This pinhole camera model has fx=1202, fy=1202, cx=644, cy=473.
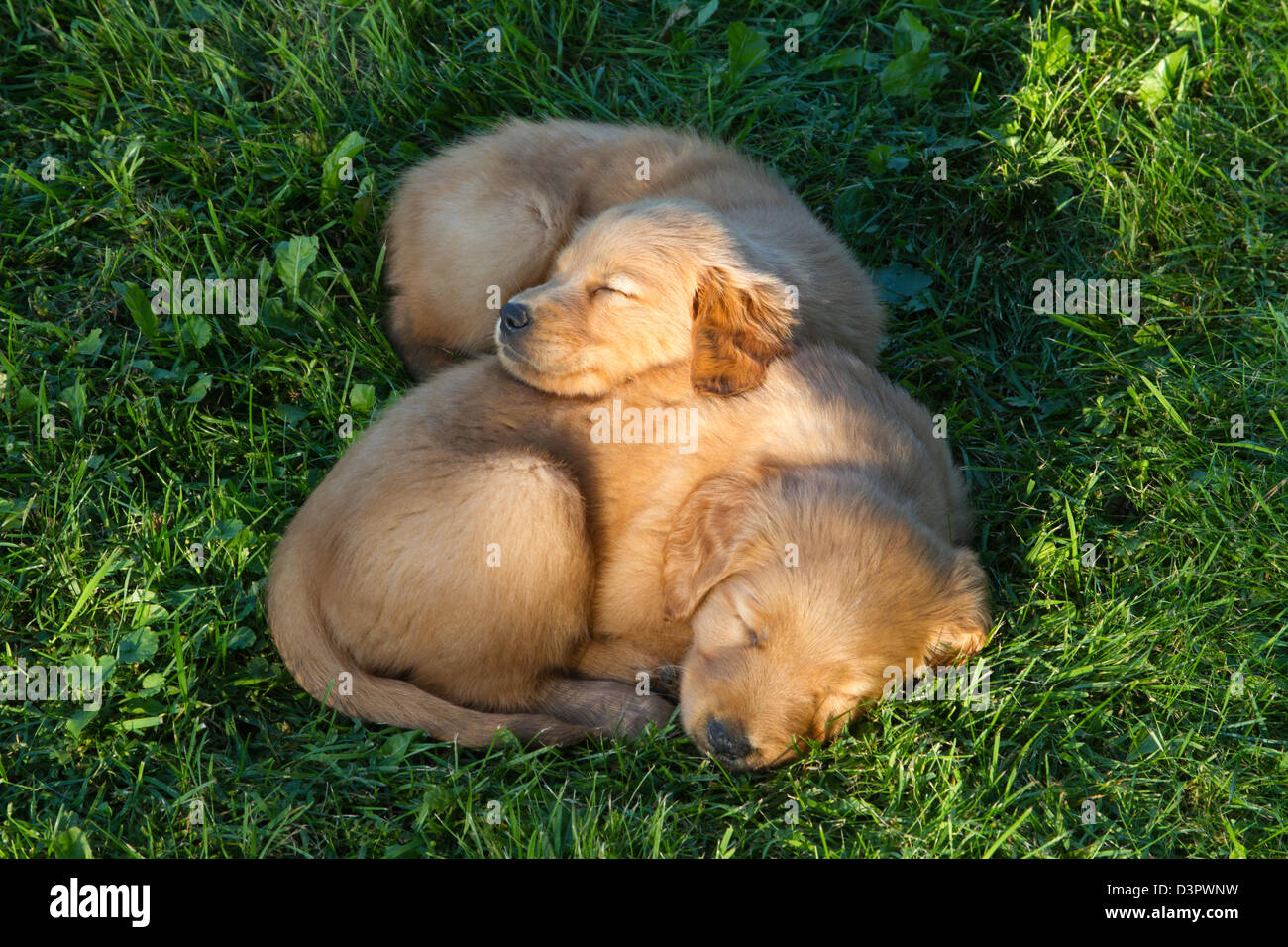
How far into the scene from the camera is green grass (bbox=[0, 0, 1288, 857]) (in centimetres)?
327

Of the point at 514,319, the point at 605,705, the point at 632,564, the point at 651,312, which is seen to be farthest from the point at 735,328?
the point at 605,705

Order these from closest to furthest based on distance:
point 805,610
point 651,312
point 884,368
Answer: point 805,610
point 651,312
point 884,368

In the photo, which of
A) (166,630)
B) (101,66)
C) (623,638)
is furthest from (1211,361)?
(101,66)

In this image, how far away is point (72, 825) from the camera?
3098 mm

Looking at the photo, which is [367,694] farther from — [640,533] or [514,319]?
[514,319]

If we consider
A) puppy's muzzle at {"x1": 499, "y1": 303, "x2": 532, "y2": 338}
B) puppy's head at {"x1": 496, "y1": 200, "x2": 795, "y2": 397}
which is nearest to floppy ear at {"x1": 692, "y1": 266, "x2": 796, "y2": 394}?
puppy's head at {"x1": 496, "y1": 200, "x2": 795, "y2": 397}

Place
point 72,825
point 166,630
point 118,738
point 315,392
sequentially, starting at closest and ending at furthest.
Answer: point 72,825 < point 118,738 < point 166,630 < point 315,392

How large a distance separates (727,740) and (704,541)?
0.55m

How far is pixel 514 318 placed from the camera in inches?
154

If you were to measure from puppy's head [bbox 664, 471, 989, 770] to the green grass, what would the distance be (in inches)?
8.9

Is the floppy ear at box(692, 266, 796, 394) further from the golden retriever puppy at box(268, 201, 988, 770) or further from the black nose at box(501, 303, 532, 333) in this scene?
the black nose at box(501, 303, 532, 333)

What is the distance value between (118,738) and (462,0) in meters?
3.38

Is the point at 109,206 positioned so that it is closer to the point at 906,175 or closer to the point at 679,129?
the point at 679,129

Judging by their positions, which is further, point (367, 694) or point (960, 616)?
point (367, 694)
